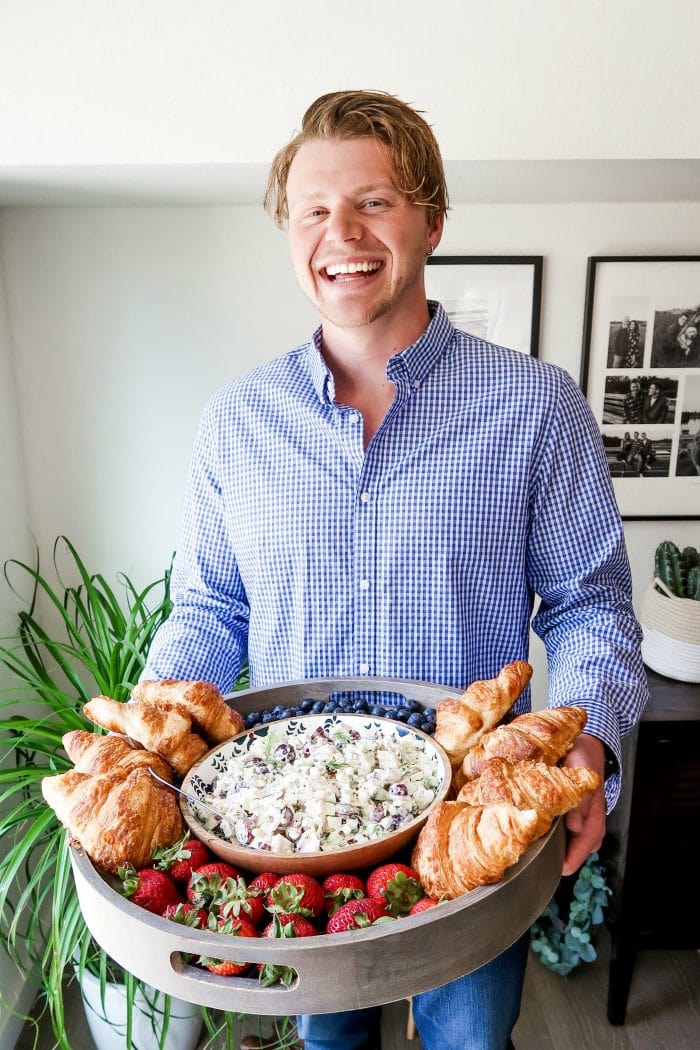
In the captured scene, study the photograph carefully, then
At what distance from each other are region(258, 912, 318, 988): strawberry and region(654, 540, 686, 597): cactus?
5.55ft

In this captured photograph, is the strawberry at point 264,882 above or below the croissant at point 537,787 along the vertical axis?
below

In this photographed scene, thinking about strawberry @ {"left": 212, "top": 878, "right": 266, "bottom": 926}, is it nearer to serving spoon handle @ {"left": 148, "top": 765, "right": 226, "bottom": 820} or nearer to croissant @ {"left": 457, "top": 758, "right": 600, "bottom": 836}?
serving spoon handle @ {"left": 148, "top": 765, "right": 226, "bottom": 820}

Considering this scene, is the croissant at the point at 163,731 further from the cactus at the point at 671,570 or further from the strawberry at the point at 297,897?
the cactus at the point at 671,570

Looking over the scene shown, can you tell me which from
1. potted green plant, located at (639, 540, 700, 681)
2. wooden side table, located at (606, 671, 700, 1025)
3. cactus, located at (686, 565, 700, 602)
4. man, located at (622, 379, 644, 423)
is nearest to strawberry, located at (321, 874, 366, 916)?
wooden side table, located at (606, 671, 700, 1025)

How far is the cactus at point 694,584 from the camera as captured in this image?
6.81ft

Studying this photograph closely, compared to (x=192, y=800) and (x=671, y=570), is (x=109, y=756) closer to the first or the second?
(x=192, y=800)

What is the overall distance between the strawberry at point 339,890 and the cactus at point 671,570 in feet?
5.30

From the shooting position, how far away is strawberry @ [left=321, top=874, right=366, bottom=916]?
28.9 inches

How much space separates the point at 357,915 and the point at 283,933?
0.07 m

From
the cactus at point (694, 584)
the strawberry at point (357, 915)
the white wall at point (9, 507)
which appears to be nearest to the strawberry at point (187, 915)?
the strawberry at point (357, 915)

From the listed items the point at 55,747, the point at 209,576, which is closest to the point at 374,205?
the point at 209,576

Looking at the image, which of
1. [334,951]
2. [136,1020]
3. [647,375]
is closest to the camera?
[334,951]

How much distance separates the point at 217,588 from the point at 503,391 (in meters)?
0.65

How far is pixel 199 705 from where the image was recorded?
0.98 metres
